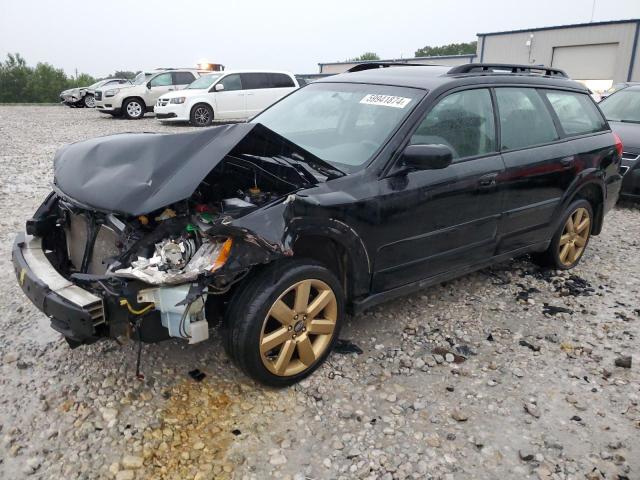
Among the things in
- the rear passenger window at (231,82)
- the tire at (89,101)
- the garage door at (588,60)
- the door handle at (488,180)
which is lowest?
the tire at (89,101)

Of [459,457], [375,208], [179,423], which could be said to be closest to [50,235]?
[179,423]

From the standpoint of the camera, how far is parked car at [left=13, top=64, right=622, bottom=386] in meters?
2.51

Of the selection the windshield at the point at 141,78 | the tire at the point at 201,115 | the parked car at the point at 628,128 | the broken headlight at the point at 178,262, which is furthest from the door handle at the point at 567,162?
the windshield at the point at 141,78

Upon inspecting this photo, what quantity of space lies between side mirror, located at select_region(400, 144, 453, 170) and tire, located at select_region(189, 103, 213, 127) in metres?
12.8

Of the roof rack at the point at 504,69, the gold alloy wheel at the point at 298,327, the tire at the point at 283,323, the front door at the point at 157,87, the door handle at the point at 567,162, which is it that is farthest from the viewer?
the front door at the point at 157,87

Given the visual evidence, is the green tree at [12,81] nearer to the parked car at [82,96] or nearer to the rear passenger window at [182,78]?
the parked car at [82,96]

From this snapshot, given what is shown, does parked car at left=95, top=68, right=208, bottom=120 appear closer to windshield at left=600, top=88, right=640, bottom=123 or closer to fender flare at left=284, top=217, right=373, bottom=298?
windshield at left=600, top=88, right=640, bottom=123

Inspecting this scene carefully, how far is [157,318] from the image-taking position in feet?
8.39

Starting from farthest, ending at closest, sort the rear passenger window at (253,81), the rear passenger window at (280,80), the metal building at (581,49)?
the metal building at (581,49) → the rear passenger window at (280,80) → the rear passenger window at (253,81)

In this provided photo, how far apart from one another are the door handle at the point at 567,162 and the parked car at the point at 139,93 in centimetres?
1643

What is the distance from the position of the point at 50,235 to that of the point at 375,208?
2.03 m

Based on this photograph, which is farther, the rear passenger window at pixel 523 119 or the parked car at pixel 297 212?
the rear passenger window at pixel 523 119

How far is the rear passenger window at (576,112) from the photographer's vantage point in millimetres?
4367

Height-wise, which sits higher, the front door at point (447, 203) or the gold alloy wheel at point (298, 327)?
the front door at point (447, 203)
